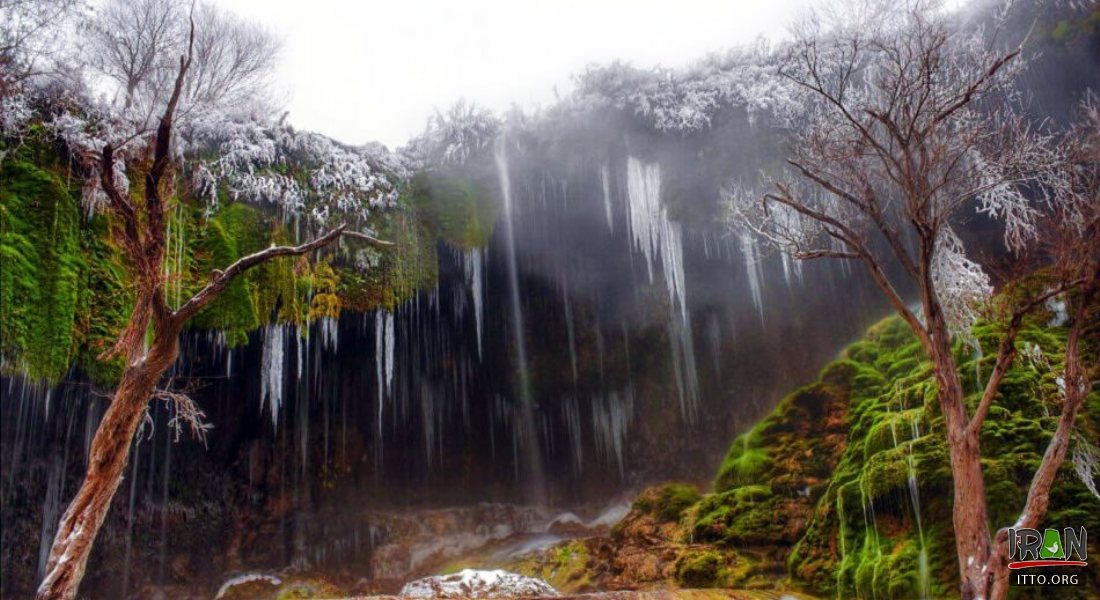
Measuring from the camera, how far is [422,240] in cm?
1669

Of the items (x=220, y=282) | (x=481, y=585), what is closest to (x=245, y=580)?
(x=481, y=585)

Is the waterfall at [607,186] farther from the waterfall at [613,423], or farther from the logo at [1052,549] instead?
the logo at [1052,549]

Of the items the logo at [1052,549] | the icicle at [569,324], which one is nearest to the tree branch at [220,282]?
the logo at [1052,549]

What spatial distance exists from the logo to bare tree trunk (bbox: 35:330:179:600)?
30.6ft

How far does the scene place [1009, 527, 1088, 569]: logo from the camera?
27.2ft

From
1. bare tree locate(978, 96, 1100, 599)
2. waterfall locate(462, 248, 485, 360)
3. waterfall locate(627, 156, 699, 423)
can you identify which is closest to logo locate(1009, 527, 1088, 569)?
bare tree locate(978, 96, 1100, 599)

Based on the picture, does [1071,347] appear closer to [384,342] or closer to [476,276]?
[476,276]

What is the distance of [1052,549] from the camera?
8.77 meters

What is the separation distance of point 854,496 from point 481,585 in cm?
668

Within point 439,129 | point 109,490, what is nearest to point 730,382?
point 439,129

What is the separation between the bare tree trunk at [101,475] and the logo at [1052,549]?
932cm

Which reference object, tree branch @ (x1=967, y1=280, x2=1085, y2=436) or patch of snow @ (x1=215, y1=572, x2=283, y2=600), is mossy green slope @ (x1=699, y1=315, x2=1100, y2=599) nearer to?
tree branch @ (x1=967, y1=280, x2=1085, y2=436)

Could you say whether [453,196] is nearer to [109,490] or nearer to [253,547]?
[253,547]

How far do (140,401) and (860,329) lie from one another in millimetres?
15531
